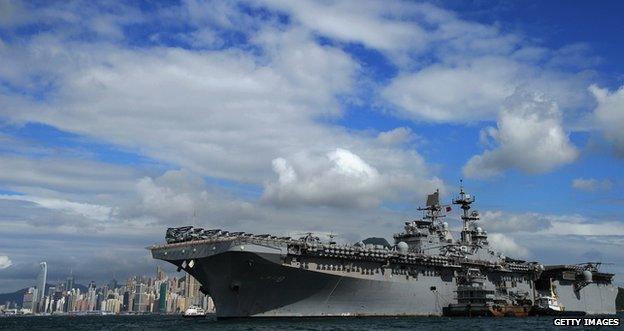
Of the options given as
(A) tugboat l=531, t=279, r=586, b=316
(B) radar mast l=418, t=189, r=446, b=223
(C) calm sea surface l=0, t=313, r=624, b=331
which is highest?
(B) radar mast l=418, t=189, r=446, b=223

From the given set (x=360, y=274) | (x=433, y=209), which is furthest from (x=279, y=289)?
(x=433, y=209)

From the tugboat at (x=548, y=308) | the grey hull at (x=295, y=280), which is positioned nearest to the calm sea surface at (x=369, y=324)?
the grey hull at (x=295, y=280)

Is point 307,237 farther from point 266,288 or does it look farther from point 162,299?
point 162,299

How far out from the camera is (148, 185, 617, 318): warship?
35750mm

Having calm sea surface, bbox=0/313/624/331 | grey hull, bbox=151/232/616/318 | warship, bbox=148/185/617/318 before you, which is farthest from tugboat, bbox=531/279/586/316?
grey hull, bbox=151/232/616/318

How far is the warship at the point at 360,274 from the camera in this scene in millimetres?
35750

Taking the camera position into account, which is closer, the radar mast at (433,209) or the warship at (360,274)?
the warship at (360,274)

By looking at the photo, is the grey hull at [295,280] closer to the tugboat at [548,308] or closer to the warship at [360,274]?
the warship at [360,274]

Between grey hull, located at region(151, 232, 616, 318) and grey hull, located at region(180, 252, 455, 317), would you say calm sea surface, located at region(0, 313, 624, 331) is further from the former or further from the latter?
grey hull, located at region(151, 232, 616, 318)

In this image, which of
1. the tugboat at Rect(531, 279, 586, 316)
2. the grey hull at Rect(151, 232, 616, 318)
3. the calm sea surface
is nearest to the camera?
the calm sea surface

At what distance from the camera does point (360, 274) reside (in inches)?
1556

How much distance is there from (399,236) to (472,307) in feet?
27.4

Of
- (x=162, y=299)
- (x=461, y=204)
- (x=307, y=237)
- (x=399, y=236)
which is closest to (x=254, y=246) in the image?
(x=307, y=237)

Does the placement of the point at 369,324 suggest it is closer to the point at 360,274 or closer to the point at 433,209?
the point at 360,274
